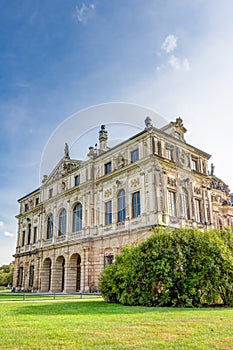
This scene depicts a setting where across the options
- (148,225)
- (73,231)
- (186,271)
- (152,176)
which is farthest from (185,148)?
(186,271)

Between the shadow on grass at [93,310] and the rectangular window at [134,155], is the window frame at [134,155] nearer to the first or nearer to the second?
the rectangular window at [134,155]

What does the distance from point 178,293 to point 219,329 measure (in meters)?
6.32

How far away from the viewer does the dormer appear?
1227 inches

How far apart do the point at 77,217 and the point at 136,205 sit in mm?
9004

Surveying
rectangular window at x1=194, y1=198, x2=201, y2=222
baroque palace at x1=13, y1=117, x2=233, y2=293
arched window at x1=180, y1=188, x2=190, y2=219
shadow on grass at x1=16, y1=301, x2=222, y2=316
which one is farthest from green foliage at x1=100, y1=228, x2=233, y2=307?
rectangular window at x1=194, y1=198, x2=201, y2=222

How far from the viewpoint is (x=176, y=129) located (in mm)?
31578

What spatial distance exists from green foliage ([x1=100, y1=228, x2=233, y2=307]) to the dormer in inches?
681

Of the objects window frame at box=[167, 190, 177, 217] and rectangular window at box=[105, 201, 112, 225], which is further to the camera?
rectangular window at box=[105, 201, 112, 225]

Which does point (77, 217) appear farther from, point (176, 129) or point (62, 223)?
point (176, 129)

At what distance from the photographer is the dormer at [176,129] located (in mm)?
31172

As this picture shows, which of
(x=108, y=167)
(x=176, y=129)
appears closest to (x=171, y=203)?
(x=108, y=167)

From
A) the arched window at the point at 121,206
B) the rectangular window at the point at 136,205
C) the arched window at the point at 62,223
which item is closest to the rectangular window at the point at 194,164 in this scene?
the rectangular window at the point at 136,205

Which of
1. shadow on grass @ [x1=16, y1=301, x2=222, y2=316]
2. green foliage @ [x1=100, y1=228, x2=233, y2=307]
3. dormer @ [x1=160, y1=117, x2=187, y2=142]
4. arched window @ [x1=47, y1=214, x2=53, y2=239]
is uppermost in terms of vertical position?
dormer @ [x1=160, y1=117, x2=187, y2=142]

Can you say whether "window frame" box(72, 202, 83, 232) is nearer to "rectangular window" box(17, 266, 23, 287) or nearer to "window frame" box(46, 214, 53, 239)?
"window frame" box(46, 214, 53, 239)
